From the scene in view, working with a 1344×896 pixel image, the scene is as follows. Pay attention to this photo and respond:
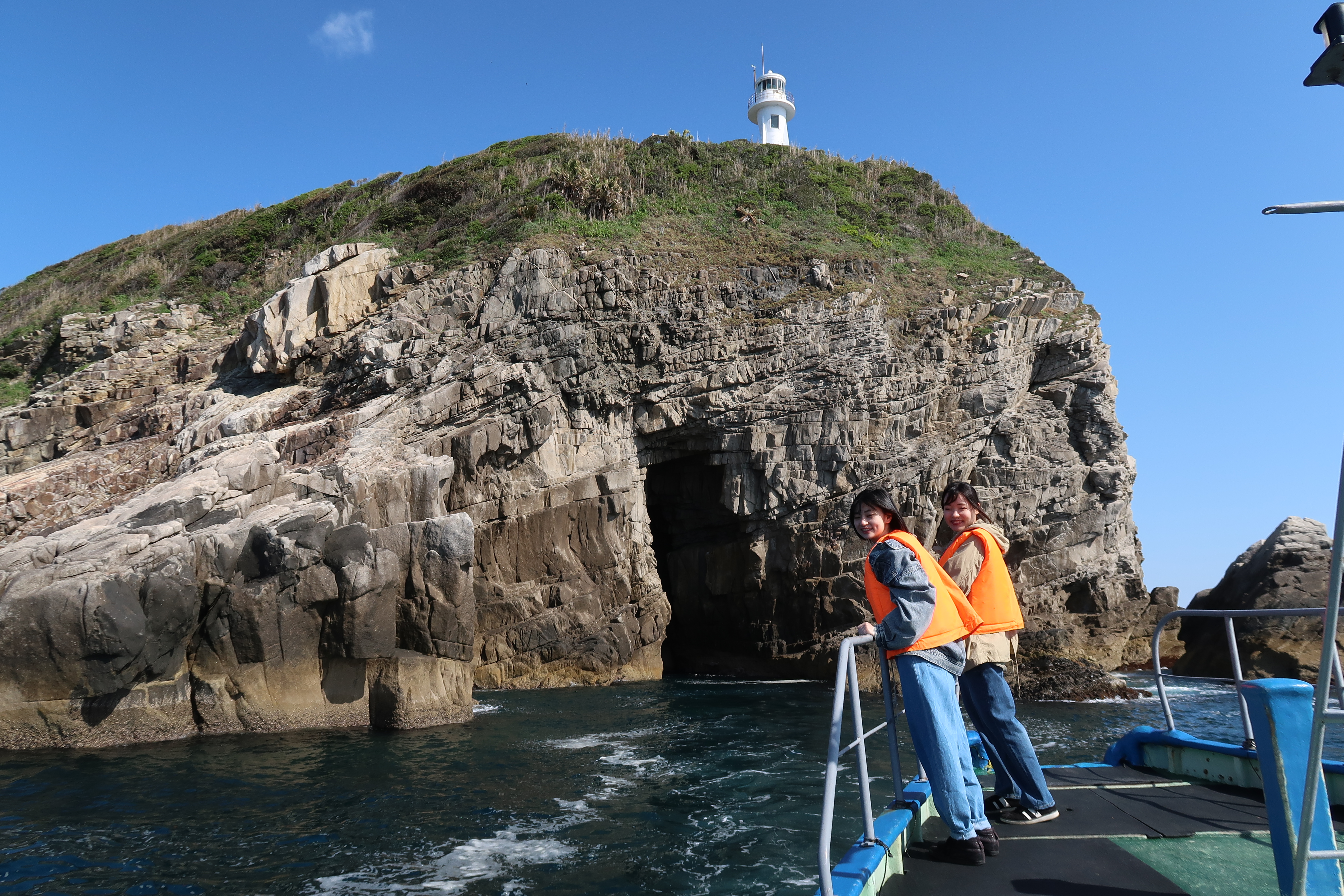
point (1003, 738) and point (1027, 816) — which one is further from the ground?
point (1003, 738)

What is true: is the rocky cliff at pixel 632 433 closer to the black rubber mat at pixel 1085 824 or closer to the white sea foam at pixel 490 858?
the white sea foam at pixel 490 858

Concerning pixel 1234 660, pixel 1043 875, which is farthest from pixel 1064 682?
pixel 1043 875

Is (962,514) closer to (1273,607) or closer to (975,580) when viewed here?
(975,580)

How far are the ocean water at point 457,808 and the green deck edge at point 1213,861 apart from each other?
10.6 feet

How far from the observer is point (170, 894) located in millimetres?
6430

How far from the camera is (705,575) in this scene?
896 inches

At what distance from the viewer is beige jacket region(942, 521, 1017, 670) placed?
14.8 ft

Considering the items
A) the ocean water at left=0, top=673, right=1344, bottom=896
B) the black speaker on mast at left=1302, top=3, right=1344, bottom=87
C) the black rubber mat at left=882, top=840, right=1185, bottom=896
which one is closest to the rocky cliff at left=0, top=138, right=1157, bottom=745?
the ocean water at left=0, top=673, right=1344, bottom=896

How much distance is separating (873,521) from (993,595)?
100cm

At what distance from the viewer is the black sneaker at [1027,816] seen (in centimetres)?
439

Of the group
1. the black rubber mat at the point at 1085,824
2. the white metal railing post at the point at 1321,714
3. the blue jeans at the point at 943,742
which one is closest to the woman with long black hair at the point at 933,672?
the blue jeans at the point at 943,742

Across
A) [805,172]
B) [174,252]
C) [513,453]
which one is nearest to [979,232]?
[805,172]

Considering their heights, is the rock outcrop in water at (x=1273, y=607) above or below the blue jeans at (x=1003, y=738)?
below

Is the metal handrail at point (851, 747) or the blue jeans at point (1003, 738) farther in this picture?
the blue jeans at point (1003, 738)
